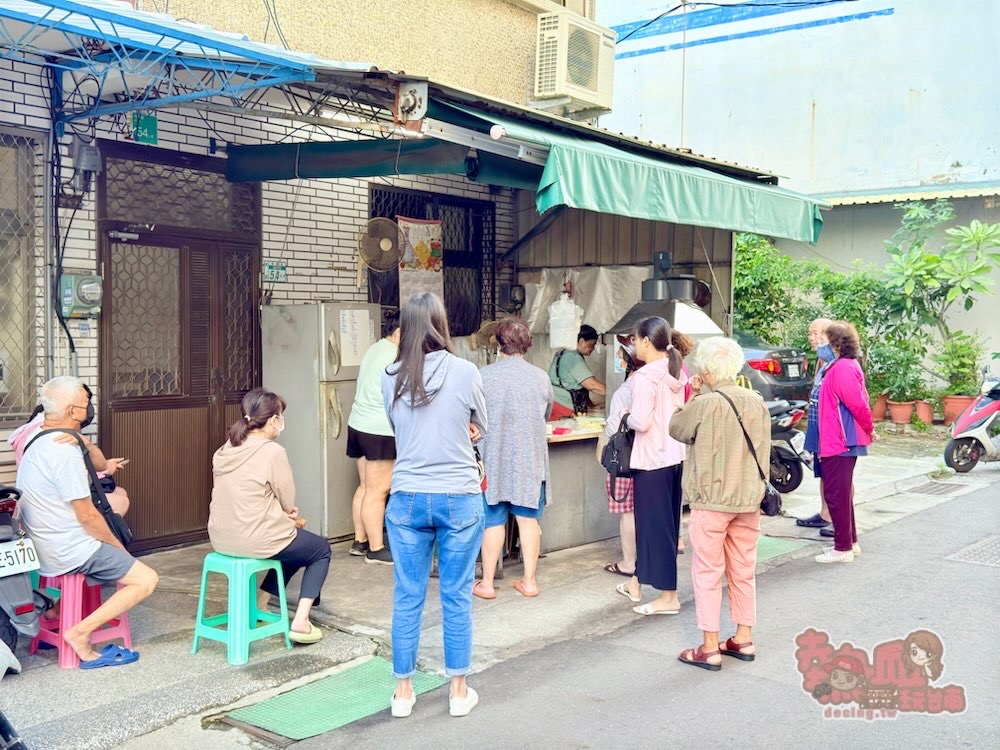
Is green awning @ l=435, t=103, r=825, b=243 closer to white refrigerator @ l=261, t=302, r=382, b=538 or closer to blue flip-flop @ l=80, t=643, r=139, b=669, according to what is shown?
white refrigerator @ l=261, t=302, r=382, b=538

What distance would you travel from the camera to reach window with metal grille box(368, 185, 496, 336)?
9.57m

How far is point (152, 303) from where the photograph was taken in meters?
7.50

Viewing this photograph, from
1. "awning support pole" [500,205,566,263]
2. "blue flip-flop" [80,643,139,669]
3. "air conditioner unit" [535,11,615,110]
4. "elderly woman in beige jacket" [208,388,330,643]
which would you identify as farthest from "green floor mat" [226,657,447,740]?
"air conditioner unit" [535,11,615,110]

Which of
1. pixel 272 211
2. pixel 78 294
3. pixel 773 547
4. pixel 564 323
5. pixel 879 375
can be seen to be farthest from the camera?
pixel 879 375

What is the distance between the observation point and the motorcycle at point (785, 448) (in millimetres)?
9773

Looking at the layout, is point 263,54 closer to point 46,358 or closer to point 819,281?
point 46,358

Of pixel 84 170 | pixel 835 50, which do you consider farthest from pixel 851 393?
pixel 835 50

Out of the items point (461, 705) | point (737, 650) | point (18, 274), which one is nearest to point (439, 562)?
point (461, 705)

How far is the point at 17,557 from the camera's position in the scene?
15.8 ft

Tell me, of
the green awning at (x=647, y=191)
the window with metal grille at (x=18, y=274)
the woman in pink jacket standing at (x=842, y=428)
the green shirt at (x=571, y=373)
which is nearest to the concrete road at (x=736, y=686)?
the woman in pink jacket standing at (x=842, y=428)

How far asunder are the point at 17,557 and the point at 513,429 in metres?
2.92

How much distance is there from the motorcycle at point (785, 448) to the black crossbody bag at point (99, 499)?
6339mm

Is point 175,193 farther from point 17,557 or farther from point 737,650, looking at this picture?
point 737,650

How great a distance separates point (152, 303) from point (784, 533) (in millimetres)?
5538
